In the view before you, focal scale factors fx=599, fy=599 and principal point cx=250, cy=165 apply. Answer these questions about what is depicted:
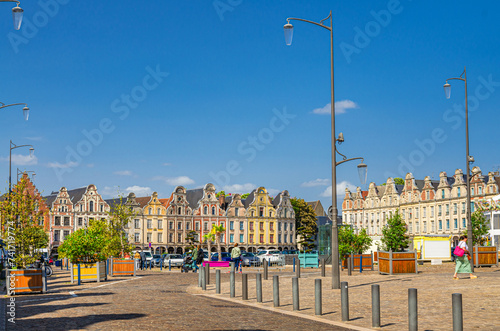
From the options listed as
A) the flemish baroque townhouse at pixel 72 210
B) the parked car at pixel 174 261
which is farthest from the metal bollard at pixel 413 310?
the flemish baroque townhouse at pixel 72 210

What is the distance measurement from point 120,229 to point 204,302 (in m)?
27.6

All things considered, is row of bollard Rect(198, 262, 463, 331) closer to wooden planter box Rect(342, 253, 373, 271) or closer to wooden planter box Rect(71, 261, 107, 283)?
wooden planter box Rect(71, 261, 107, 283)

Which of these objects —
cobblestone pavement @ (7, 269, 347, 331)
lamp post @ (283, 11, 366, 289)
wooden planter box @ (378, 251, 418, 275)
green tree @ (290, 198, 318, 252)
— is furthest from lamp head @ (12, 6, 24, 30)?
green tree @ (290, 198, 318, 252)

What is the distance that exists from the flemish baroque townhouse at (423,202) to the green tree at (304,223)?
7.46 meters

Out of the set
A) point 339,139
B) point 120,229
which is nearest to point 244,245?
point 120,229

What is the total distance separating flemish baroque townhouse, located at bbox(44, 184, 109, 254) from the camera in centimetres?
9094

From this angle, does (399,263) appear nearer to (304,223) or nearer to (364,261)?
(364,261)

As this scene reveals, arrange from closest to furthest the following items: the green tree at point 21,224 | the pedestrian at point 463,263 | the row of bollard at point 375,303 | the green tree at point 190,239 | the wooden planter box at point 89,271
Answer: the row of bollard at point 375,303 < the pedestrian at point 463,263 < the green tree at point 21,224 < the wooden planter box at point 89,271 < the green tree at point 190,239

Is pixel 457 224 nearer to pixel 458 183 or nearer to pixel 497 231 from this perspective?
pixel 458 183

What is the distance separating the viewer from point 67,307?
1552 cm

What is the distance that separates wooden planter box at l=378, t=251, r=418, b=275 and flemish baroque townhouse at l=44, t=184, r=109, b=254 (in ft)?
222

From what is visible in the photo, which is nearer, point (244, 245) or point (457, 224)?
point (457, 224)

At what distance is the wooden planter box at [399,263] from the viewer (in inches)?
1073

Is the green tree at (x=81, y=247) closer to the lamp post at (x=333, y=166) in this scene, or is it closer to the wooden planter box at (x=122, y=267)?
the wooden planter box at (x=122, y=267)
